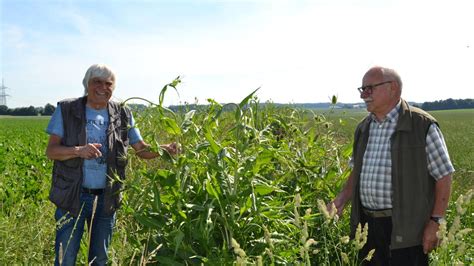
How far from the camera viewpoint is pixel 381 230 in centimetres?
308

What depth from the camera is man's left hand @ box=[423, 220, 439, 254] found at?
286cm

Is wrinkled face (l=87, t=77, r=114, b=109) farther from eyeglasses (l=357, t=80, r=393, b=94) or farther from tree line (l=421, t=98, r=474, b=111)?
tree line (l=421, t=98, r=474, b=111)

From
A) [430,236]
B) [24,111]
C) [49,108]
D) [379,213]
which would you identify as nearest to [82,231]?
[379,213]

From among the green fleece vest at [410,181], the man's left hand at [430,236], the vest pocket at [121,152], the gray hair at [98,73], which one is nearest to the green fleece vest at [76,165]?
the vest pocket at [121,152]

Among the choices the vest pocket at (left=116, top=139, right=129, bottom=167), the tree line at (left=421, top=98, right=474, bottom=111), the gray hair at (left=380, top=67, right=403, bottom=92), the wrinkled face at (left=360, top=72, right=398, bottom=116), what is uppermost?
the gray hair at (left=380, top=67, right=403, bottom=92)

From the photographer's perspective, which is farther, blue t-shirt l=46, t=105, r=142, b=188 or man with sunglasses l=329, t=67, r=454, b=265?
blue t-shirt l=46, t=105, r=142, b=188

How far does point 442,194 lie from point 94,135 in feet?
7.74

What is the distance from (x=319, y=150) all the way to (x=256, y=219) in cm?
121

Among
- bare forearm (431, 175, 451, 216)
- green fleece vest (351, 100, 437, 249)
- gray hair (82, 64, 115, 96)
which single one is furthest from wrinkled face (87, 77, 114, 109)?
bare forearm (431, 175, 451, 216)

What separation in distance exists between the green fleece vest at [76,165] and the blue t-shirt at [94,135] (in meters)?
0.03

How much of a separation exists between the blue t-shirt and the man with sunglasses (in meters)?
1.66

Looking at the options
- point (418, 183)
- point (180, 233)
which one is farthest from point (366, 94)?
point (180, 233)

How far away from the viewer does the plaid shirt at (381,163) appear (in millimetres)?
2904

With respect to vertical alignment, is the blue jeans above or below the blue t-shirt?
below
